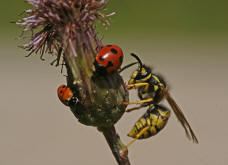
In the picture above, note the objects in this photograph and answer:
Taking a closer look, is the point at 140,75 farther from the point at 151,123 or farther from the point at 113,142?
the point at 113,142

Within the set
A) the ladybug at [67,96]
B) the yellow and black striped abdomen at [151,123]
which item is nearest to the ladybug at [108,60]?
the ladybug at [67,96]

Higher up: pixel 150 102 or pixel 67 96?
pixel 67 96

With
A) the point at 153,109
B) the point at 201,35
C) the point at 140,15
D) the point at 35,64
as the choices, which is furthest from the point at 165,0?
the point at 153,109

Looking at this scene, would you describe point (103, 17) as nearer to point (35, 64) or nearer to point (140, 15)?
point (35, 64)

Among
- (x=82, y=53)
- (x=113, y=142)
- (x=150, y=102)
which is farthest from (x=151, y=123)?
(x=82, y=53)

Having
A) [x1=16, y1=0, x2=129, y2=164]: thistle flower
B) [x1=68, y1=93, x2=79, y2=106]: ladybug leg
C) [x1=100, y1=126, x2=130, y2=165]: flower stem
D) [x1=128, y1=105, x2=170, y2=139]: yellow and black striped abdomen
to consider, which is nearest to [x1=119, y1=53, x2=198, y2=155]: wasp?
[x1=128, y1=105, x2=170, y2=139]: yellow and black striped abdomen

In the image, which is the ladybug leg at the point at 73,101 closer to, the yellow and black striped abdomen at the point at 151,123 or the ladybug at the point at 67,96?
the ladybug at the point at 67,96
